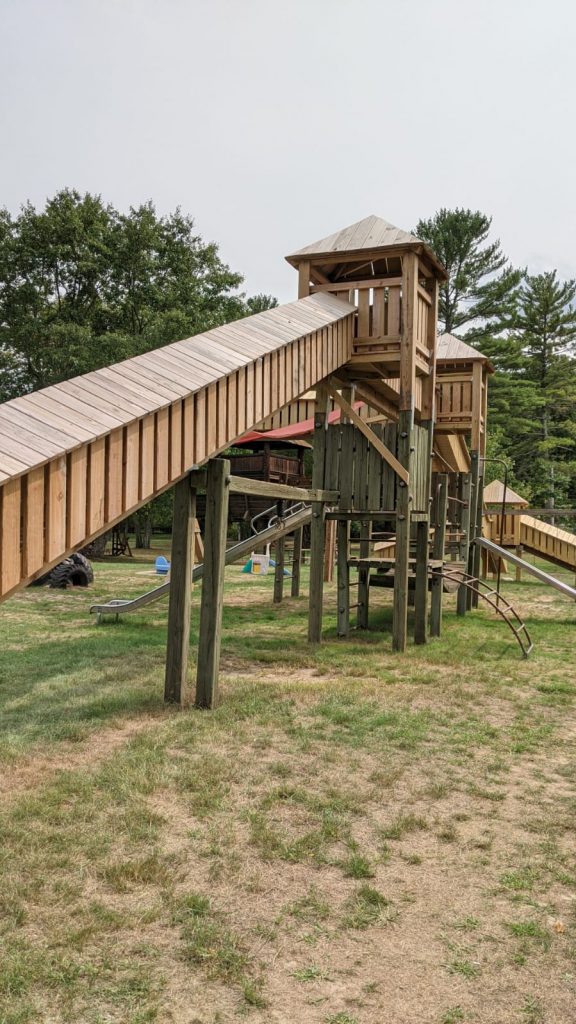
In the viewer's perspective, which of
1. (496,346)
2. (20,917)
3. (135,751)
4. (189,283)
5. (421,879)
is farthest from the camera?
(496,346)

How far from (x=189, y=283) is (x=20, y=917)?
3451cm

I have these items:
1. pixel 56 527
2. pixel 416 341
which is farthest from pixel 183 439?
pixel 416 341

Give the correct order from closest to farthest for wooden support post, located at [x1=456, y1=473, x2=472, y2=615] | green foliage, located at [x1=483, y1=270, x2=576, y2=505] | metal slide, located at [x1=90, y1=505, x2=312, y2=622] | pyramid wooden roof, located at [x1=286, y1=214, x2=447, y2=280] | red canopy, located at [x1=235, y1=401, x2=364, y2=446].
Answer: pyramid wooden roof, located at [x1=286, y1=214, x2=447, y2=280] → metal slide, located at [x1=90, y1=505, x2=312, y2=622] → wooden support post, located at [x1=456, y1=473, x2=472, y2=615] → red canopy, located at [x1=235, y1=401, x2=364, y2=446] → green foliage, located at [x1=483, y1=270, x2=576, y2=505]

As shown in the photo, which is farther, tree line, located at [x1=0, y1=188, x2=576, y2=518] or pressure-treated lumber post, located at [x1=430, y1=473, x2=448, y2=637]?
tree line, located at [x1=0, y1=188, x2=576, y2=518]

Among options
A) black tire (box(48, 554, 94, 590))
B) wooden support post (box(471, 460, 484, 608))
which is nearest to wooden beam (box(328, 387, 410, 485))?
wooden support post (box(471, 460, 484, 608))

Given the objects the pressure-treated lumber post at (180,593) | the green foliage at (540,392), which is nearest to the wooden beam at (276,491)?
the pressure-treated lumber post at (180,593)

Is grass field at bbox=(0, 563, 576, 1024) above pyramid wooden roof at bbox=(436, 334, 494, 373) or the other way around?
the other way around

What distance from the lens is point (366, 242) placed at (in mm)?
9516

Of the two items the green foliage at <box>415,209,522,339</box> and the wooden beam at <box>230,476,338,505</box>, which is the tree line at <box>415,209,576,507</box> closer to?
the green foliage at <box>415,209,522,339</box>

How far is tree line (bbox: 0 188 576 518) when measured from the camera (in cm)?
3222

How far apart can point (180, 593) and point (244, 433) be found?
5.15 feet

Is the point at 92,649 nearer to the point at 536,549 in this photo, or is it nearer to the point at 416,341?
the point at 416,341

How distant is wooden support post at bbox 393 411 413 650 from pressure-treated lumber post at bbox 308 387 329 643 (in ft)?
3.35

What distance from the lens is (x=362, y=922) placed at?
311 centimetres
